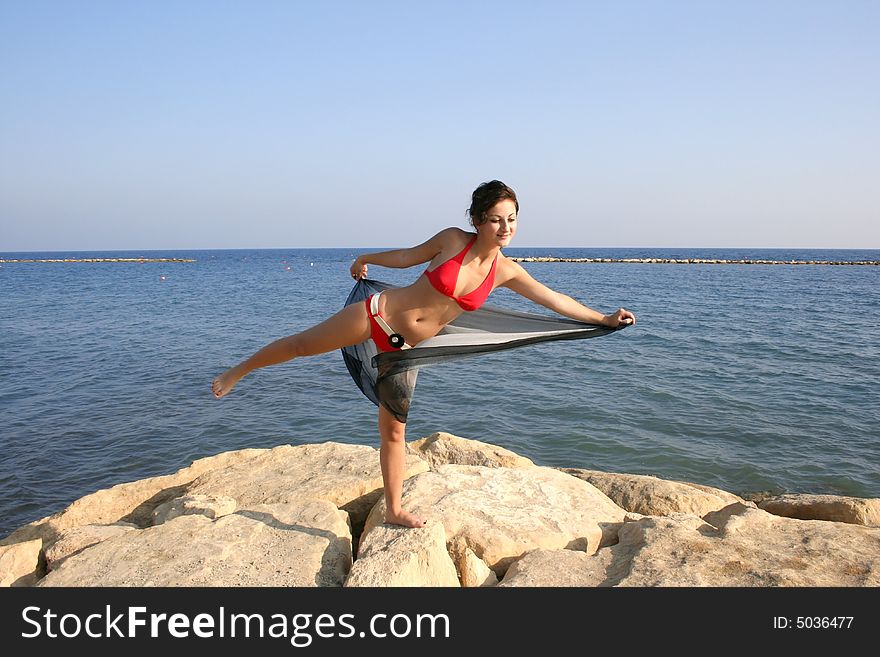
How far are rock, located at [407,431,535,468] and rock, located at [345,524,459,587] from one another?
3.06 metres

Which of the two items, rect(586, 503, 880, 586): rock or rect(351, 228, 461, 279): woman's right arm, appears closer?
rect(586, 503, 880, 586): rock

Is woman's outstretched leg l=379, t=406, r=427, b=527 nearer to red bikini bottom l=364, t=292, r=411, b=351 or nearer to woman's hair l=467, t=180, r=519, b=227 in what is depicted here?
red bikini bottom l=364, t=292, r=411, b=351

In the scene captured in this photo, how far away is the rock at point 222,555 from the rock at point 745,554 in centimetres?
181

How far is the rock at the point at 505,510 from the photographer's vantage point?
454 centimetres

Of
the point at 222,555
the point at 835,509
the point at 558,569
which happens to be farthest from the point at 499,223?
the point at 835,509

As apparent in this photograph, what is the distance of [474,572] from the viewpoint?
4.24 m

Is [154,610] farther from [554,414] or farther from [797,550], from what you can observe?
[554,414]

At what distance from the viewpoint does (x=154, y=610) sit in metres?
3.45

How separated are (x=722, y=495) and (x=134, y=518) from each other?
646cm

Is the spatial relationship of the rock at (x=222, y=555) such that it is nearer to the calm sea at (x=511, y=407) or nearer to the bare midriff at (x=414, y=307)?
the bare midriff at (x=414, y=307)

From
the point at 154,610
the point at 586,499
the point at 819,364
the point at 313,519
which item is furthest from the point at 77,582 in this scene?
the point at 819,364

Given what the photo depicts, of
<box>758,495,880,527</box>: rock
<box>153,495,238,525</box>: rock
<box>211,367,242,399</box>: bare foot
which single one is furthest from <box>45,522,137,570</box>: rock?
<box>758,495,880,527</box>: rock

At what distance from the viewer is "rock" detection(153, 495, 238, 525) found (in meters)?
5.08

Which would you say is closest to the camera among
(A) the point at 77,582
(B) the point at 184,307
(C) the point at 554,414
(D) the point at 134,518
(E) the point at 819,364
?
(A) the point at 77,582
